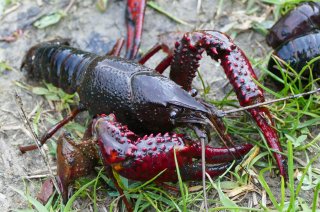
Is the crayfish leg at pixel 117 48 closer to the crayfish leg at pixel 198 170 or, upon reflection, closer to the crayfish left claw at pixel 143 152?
the crayfish left claw at pixel 143 152

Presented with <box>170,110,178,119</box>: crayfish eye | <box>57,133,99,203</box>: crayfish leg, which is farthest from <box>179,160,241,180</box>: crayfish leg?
<box>57,133,99,203</box>: crayfish leg

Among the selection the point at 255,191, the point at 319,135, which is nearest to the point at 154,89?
the point at 255,191

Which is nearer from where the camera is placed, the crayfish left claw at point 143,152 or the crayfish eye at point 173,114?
the crayfish left claw at point 143,152

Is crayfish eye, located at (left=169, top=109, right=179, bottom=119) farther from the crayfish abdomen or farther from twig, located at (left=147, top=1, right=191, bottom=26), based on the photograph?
twig, located at (left=147, top=1, right=191, bottom=26)

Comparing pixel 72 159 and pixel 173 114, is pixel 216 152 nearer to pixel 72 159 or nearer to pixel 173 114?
pixel 173 114

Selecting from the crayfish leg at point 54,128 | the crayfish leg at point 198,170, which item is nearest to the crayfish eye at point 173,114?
the crayfish leg at point 198,170

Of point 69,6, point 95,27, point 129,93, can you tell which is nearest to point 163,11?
point 95,27

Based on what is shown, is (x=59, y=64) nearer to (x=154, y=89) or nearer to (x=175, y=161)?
(x=154, y=89)
